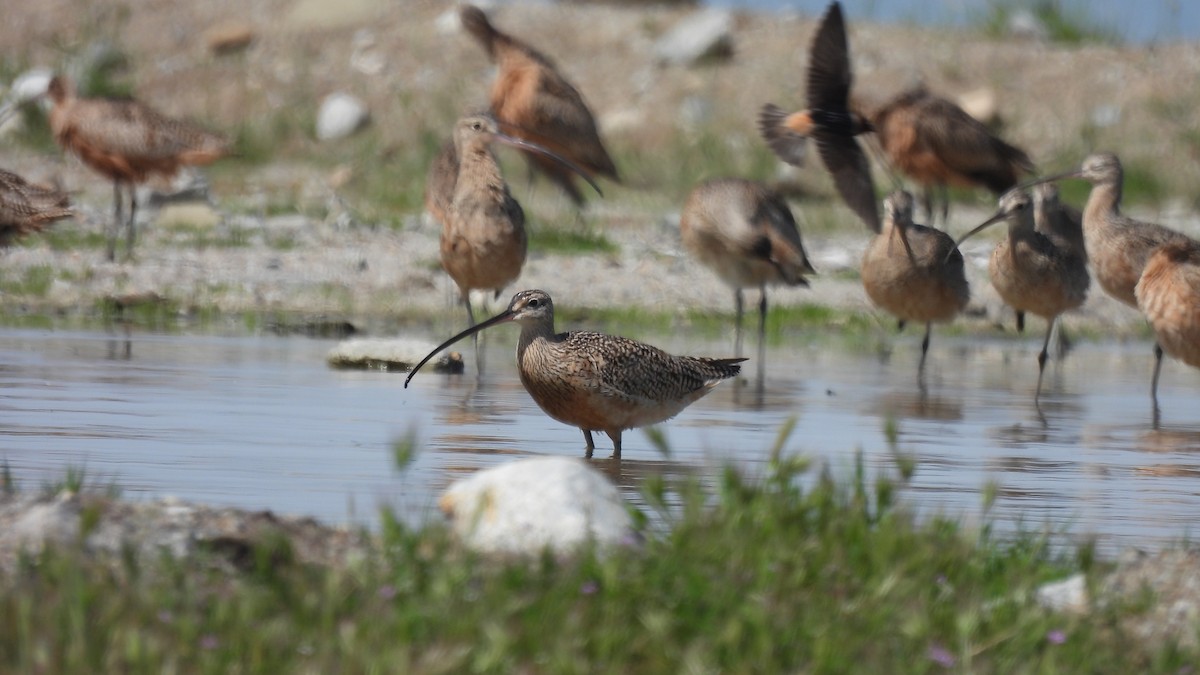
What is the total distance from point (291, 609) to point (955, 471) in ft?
13.2

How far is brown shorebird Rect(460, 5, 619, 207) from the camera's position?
15.9 meters

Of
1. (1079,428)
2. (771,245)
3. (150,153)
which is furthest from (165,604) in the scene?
(150,153)

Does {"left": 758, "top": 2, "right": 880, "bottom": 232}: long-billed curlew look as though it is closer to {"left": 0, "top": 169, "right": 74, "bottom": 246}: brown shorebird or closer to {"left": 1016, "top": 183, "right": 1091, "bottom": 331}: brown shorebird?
{"left": 1016, "top": 183, "right": 1091, "bottom": 331}: brown shorebird

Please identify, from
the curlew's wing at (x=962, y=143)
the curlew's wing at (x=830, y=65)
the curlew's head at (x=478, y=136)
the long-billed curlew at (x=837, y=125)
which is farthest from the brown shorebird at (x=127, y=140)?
the curlew's wing at (x=830, y=65)

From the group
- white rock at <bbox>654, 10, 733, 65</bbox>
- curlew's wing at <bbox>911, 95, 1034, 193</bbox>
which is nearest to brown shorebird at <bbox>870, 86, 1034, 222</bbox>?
curlew's wing at <bbox>911, 95, 1034, 193</bbox>

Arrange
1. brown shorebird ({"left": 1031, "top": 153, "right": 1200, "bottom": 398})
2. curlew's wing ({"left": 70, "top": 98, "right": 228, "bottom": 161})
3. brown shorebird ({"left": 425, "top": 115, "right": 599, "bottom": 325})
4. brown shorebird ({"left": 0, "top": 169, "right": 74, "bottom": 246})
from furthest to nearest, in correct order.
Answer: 1. curlew's wing ({"left": 70, "top": 98, "right": 228, "bottom": 161})
2. brown shorebird ({"left": 1031, "top": 153, "right": 1200, "bottom": 398})
3. brown shorebird ({"left": 425, "top": 115, "right": 599, "bottom": 325})
4. brown shorebird ({"left": 0, "top": 169, "right": 74, "bottom": 246})

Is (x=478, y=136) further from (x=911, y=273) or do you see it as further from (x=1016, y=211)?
(x=1016, y=211)

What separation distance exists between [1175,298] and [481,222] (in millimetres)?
3980

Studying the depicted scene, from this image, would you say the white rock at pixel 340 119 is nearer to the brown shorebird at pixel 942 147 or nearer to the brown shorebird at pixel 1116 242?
the brown shorebird at pixel 942 147

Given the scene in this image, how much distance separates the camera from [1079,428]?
9.59m

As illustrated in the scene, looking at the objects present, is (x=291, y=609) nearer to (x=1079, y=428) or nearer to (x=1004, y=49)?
(x=1079, y=428)

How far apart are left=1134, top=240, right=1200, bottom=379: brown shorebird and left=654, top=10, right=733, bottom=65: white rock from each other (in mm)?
A: 16943

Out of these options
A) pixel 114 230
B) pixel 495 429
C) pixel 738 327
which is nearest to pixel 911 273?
pixel 738 327

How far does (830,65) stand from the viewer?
1206cm
